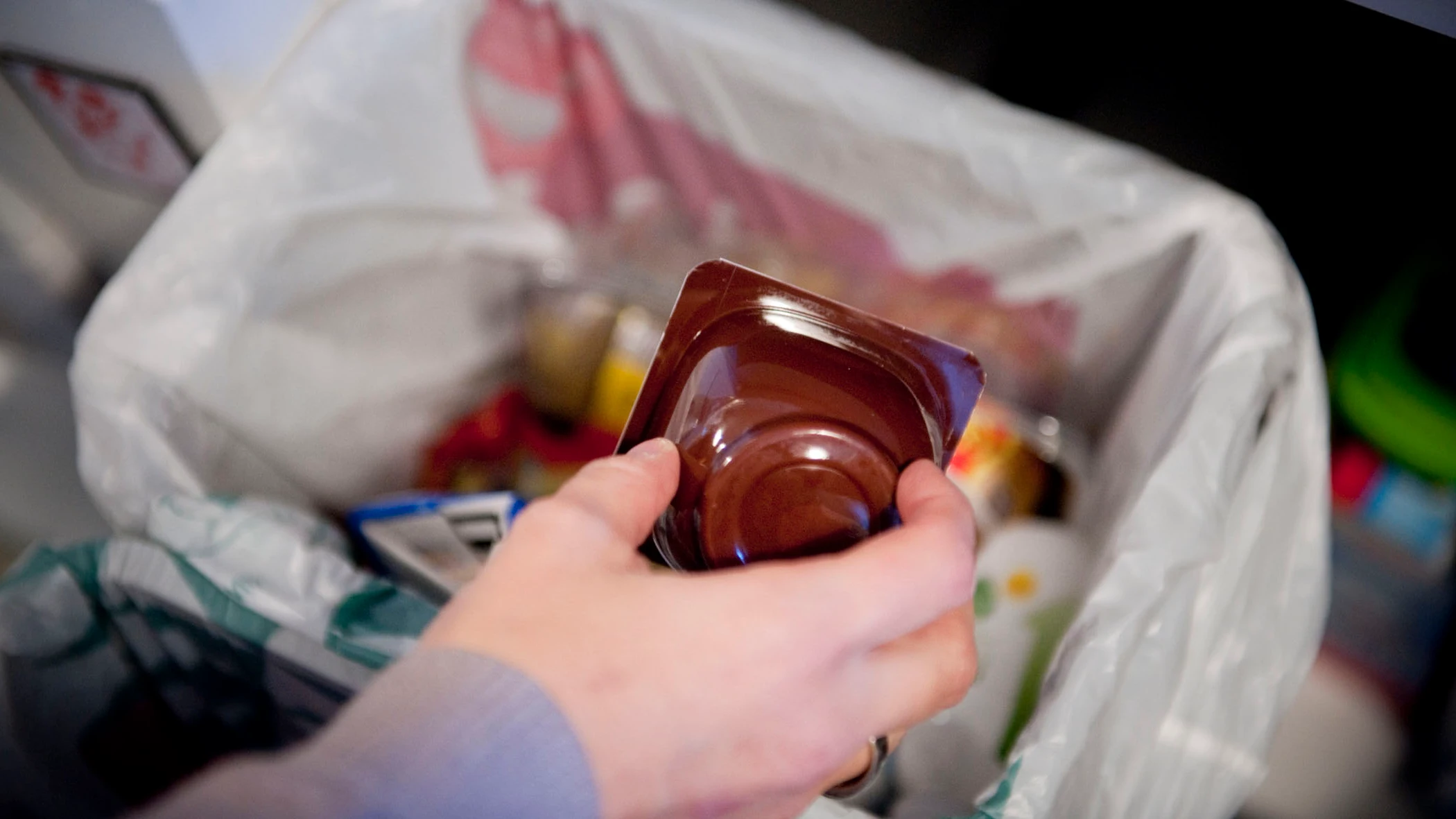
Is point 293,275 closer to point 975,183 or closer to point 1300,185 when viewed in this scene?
point 975,183

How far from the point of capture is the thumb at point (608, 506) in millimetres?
266

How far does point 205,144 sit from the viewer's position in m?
0.54

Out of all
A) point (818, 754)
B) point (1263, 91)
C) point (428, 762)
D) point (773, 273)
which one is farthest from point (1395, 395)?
point (428, 762)

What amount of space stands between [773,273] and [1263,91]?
0.33 meters

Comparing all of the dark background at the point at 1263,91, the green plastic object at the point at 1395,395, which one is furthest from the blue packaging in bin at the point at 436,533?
the green plastic object at the point at 1395,395

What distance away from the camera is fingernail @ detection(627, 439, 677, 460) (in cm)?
31

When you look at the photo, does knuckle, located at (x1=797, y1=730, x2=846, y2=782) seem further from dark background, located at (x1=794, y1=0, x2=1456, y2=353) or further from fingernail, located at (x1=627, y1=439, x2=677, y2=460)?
dark background, located at (x1=794, y1=0, x2=1456, y2=353)

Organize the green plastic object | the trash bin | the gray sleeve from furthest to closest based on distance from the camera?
the green plastic object
the trash bin
the gray sleeve

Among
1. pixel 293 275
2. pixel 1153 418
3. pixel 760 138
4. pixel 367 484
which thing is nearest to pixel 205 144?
pixel 293 275

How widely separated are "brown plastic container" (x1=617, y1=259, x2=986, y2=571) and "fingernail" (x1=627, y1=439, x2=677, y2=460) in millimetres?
15

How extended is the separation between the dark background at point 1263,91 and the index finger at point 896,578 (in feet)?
1.25

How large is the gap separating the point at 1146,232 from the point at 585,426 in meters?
0.41

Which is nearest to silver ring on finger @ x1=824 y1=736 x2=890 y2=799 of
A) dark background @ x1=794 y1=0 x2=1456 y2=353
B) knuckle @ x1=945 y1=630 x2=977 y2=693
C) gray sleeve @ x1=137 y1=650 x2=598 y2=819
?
knuckle @ x1=945 y1=630 x2=977 y2=693

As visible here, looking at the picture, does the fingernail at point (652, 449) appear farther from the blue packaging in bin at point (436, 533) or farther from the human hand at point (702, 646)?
the blue packaging in bin at point (436, 533)
